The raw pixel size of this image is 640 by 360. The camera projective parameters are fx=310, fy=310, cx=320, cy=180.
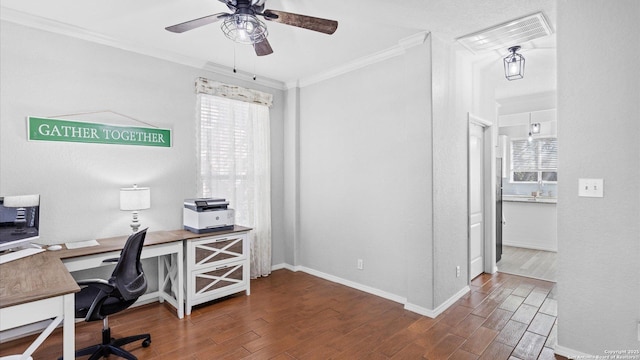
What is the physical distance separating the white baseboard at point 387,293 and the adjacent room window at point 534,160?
374 cm

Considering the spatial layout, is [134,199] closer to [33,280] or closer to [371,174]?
[33,280]

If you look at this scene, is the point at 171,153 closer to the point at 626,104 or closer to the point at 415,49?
the point at 415,49

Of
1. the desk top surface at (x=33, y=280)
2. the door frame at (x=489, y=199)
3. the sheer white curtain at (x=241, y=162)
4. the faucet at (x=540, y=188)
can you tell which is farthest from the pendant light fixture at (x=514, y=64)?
the desk top surface at (x=33, y=280)

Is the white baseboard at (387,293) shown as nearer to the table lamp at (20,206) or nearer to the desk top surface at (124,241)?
the desk top surface at (124,241)

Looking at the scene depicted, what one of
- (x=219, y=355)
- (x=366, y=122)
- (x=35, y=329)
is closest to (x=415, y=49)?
(x=366, y=122)

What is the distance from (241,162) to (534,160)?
221 inches

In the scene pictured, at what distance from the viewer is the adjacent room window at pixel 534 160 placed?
591 cm

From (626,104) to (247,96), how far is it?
3610 millimetres

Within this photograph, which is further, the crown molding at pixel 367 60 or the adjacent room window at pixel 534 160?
the adjacent room window at pixel 534 160

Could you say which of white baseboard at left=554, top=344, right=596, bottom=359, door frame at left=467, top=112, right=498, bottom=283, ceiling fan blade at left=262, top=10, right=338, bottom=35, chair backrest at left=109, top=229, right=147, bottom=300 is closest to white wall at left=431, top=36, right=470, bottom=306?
door frame at left=467, top=112, right=498, bottom=283

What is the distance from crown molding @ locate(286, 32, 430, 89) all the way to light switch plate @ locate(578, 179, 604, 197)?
1796 mm

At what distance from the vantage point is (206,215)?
325cm

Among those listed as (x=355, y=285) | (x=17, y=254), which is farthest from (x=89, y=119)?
(x=355, y=285)

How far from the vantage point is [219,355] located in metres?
2.35
